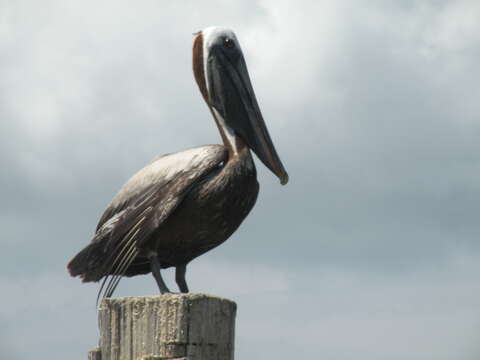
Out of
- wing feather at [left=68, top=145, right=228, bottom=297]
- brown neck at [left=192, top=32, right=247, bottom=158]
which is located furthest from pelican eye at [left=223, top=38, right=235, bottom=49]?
wing feather at [left=68, top=145, right=228, bottom=297]

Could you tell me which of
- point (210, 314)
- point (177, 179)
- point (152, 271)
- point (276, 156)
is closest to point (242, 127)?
point (276, 156)

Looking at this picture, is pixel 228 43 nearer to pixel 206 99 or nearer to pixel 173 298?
pixel 206 99

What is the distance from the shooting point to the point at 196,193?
21.2ft

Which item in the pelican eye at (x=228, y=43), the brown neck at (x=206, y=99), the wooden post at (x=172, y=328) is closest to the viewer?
the wooden post at (x=172, y=328)

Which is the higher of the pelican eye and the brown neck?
the pelican eye

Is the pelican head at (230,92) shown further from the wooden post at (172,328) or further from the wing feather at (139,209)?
the wooden post at (172,328)

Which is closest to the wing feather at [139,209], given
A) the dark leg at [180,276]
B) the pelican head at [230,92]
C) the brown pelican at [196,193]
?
the brown pelican at [196,193]

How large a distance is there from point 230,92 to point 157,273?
5.68 feet

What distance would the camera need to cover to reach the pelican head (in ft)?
22.8

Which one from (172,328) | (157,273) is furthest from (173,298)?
(157,273)

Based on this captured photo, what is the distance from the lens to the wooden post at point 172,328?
5465mm

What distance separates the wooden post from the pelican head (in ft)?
5.54

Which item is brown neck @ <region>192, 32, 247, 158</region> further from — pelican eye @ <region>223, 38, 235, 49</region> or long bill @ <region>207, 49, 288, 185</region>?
pelican eye @ <region>223, 38, 235, 49</region>

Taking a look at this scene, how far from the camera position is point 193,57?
7.19m
